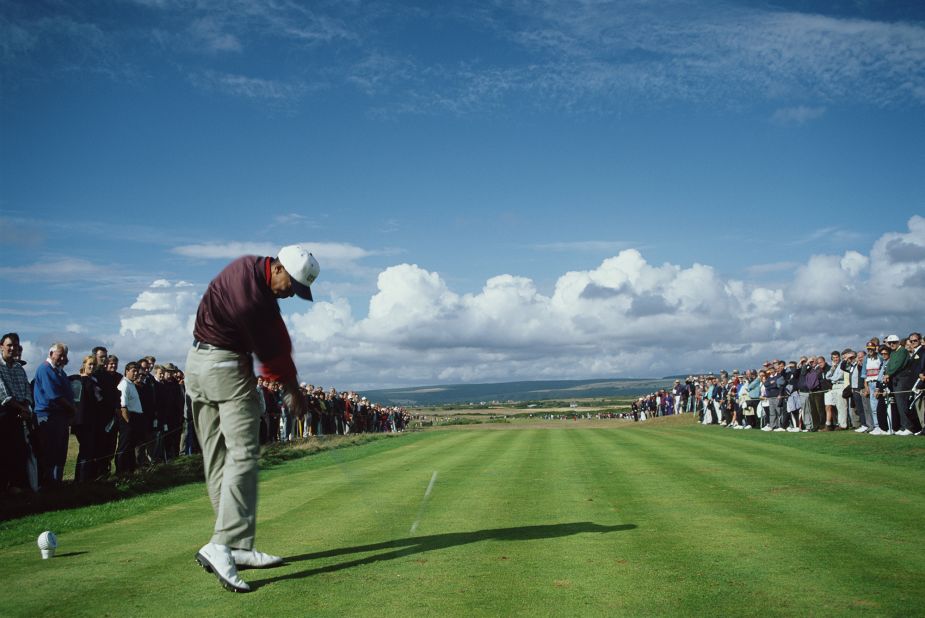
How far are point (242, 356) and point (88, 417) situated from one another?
11319 mm

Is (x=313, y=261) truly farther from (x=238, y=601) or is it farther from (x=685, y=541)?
(x=685, y=541)

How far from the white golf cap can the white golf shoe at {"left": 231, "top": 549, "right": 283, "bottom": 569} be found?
7.71 ft

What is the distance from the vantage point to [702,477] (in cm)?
1429

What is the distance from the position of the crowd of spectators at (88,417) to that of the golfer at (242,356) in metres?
0.33

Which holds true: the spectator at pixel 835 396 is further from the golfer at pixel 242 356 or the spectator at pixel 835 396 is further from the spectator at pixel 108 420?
the golfer at pixel 242 356

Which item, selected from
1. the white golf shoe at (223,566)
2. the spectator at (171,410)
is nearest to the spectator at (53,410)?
the spectator at (171,410)

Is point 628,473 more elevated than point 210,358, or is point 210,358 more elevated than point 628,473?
point 210,358

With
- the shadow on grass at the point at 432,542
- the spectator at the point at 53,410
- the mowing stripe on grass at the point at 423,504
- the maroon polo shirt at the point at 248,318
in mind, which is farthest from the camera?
the spectator at the point at 53,410

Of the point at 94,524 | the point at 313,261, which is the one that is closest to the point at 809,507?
the point at 313,261

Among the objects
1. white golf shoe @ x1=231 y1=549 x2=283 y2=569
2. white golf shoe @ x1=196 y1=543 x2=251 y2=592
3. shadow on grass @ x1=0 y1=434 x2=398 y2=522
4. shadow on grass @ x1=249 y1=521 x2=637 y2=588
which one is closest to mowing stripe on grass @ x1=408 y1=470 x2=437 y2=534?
shadow on grass @ x1=249 y1=521 x2=637 y2=588

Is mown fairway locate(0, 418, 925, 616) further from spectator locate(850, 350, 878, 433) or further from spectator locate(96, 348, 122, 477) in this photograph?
spectator locate(850, 350, 878, 433)

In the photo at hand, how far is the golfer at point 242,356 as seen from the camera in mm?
6785

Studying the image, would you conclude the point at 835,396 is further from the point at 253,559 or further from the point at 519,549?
the point at 253,559

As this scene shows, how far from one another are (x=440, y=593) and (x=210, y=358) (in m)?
2.86
